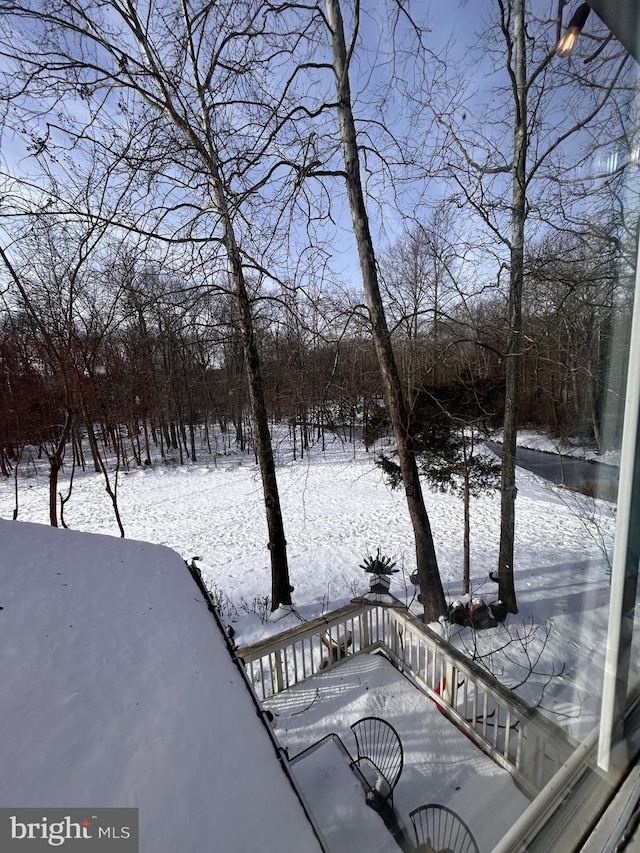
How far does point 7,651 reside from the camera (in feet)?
4.27

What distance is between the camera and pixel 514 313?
3805mm

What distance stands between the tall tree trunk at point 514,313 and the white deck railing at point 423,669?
211cm

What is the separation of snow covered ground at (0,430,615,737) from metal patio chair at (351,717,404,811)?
1127 millimetres

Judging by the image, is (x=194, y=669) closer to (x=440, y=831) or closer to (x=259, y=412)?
(x=440, y=831)

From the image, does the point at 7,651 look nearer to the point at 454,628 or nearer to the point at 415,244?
the point at 454,628

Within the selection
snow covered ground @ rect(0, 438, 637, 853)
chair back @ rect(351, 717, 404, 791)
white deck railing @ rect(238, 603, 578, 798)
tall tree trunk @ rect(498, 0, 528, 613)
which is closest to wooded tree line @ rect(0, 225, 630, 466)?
tall tree trunk @ rect(498, 0, 528, 613)

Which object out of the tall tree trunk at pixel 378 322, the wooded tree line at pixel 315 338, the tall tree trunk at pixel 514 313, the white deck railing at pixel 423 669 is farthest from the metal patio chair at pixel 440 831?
the tall tree trunk at pixel 514 313

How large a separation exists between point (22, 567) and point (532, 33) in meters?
4.71

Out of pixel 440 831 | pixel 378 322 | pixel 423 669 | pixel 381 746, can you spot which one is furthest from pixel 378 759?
pixel 378 322

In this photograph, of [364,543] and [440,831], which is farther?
[364,543]

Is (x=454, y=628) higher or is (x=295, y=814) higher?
(x=295, y=814)

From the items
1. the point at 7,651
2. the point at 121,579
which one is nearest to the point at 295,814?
the point at 7,651

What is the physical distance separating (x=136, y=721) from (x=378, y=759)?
7.28ft

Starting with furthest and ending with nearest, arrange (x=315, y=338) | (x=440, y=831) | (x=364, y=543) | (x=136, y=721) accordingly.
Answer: (x=364, y=543)
(x=315, y=338)
(x=440, y=831)
(x=136, y=721)
